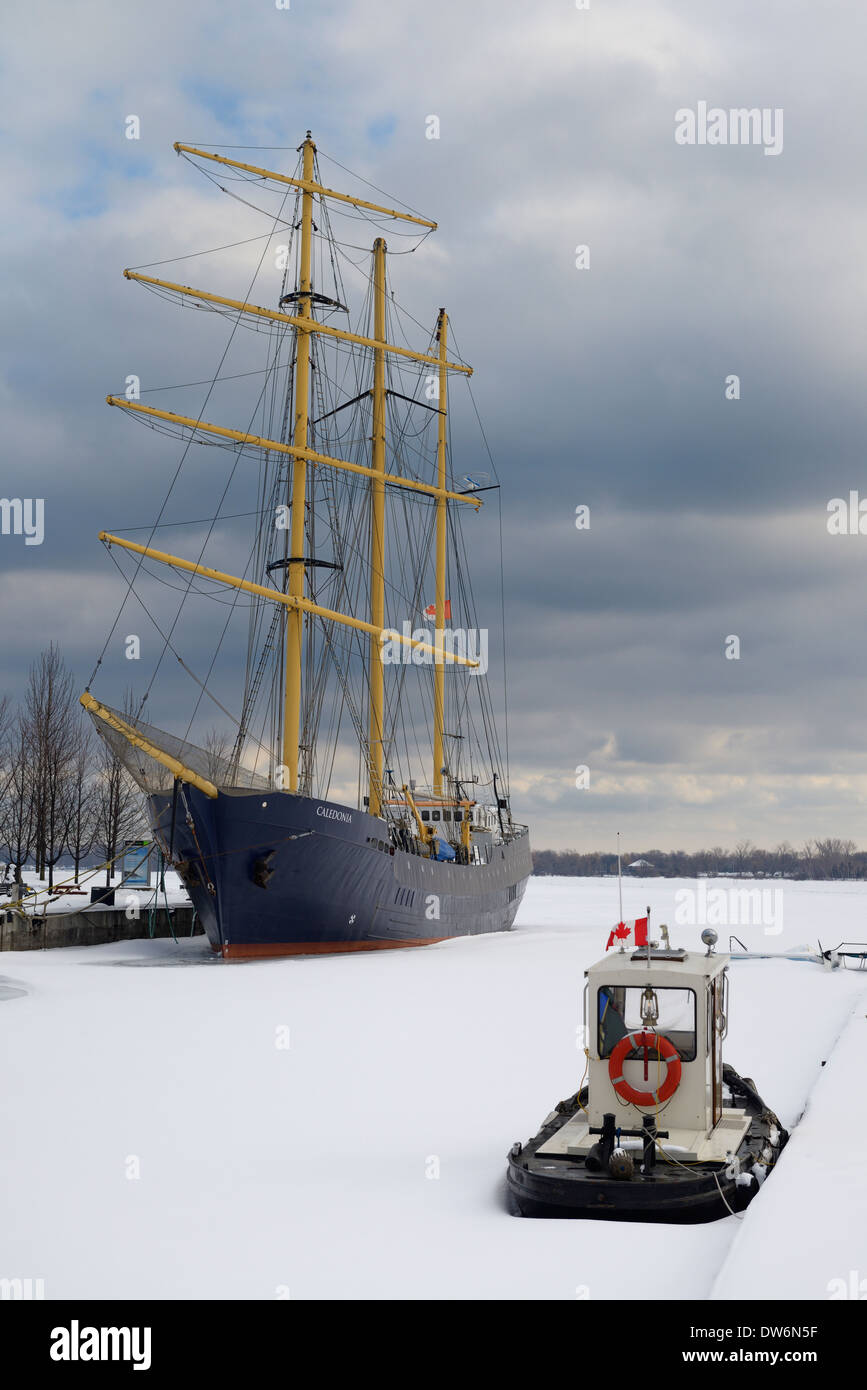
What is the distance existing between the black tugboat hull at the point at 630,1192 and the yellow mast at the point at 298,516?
2969 centimetres

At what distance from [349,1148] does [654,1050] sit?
3.26 meters

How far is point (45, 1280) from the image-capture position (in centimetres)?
831

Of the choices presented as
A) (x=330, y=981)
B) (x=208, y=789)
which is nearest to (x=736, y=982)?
(x=330, y=981)

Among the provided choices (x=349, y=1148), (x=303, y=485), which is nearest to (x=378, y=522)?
(x=303, y=485)

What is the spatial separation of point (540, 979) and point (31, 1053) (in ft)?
44.5

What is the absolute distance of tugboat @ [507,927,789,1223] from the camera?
31.8ft

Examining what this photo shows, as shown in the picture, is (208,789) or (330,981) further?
(208,789)

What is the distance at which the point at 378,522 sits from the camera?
48312 mm

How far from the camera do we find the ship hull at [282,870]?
34219 millimetres

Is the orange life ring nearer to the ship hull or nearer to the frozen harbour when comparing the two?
the frozen harbour

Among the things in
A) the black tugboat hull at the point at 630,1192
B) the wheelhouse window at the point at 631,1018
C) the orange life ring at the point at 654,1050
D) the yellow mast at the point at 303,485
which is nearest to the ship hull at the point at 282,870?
the yellow mast at the point at 303,485

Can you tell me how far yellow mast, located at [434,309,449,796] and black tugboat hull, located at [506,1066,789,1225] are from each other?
42.7 meters

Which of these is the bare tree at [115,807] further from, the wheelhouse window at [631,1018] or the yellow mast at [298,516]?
the wheelhouse window at [631,1018]

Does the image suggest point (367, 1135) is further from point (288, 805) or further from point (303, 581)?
point (303, 581)
